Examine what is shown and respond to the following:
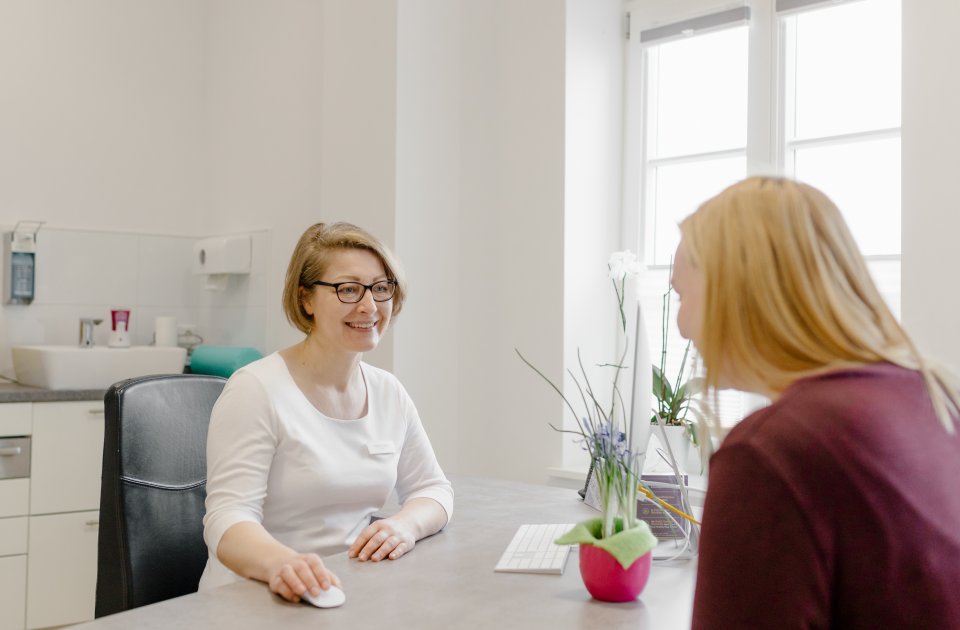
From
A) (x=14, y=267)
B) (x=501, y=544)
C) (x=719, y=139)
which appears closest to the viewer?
(x=501, y=544)

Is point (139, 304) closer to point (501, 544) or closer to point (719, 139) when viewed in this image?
point (719, 139)

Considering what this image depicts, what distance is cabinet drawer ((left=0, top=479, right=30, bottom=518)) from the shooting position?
9.69ft

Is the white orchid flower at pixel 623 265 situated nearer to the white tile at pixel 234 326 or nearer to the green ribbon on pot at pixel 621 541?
the green ribbon on pot at pixel 621 541

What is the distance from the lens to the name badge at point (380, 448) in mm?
1780

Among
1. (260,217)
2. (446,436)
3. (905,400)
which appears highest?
(260,217)

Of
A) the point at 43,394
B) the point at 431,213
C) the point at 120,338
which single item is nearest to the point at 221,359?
the point at 120,338

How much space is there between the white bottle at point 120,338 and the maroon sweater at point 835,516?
3.26 metres

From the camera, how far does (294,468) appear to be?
5.48 ft

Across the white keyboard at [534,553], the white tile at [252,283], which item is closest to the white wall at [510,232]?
the white tile at [252,283]

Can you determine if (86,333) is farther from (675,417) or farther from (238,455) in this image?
(675,417)

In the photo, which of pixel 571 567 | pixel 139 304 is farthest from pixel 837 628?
pixel 139 304

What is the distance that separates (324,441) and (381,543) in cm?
30

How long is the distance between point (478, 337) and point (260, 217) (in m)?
1.23

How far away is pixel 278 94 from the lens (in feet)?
12.4
